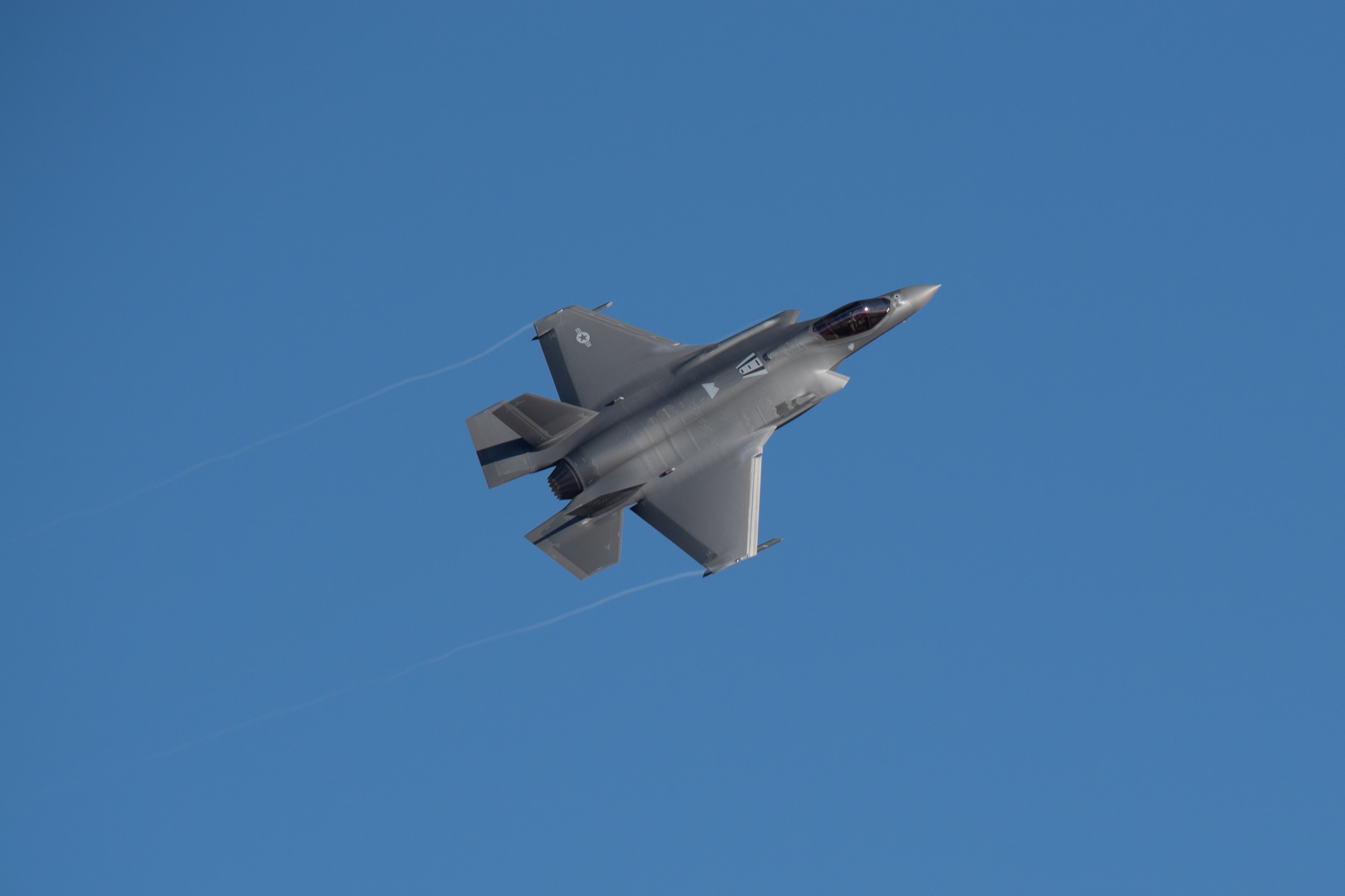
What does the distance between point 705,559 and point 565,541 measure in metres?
3.51

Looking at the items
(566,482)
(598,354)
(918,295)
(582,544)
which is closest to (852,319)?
(918,295)

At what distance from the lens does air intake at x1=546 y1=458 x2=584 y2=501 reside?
25.7 meters

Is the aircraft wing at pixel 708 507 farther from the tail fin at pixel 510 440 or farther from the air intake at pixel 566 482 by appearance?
the tail fin at pixel 510 440

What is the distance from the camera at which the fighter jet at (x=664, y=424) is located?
25812 millimetres

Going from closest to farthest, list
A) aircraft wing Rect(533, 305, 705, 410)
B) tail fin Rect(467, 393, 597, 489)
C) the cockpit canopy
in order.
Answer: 1. tail fin Rect(467, 393, 597, 489)
2. the cockpit canopy
3. aircraft wing Rect(533, 305, 705, 410)

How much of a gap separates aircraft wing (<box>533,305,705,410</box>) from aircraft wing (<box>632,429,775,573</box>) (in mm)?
2866

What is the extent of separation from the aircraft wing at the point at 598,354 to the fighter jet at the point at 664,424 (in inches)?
1.0

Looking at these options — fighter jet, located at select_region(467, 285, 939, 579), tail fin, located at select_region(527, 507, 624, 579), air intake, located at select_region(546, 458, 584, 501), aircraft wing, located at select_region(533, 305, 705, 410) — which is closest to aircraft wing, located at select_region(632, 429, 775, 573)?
fighter jet, located at select_region(467, 285, 939, 579)

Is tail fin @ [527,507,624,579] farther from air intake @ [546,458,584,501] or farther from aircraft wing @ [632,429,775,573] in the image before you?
aircraft wing @ [632,429,775,573]

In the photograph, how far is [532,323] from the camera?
1103 inches

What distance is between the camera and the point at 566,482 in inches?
1013

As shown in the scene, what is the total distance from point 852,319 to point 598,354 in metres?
6.72

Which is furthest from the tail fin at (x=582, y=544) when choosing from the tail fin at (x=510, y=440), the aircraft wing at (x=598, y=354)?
the aircraft wing at (x=598, y=354)

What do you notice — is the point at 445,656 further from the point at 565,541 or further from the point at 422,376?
the point at 422,376
